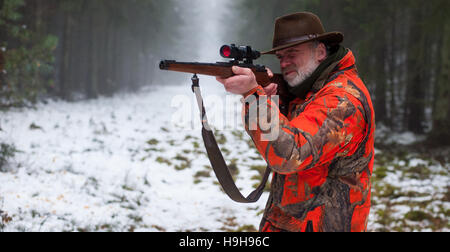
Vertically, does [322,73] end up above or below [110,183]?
above

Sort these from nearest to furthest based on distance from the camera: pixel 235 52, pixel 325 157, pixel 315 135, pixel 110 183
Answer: pixel 315 135, pixel 325 157, pixel 235 52, pixel 110 183

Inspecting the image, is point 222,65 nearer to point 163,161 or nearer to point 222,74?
point 222,74

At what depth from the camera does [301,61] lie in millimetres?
2254

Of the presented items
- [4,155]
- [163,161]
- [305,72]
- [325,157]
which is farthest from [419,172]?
[4,155]

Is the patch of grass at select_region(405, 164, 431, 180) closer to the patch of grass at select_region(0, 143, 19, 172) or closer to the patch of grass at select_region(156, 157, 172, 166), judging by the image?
the patch of grass at select_region(156, 157, 172, 166)

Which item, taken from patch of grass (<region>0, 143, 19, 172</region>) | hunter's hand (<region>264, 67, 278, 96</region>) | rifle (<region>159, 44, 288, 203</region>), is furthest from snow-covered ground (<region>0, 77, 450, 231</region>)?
hunter's hand (<region>264, 67, 278, 96</region>)

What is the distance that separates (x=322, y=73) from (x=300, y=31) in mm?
324

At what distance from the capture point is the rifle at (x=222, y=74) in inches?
69.6

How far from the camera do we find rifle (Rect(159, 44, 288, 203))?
5.80 ft

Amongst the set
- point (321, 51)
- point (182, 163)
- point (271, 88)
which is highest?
point (321, 51)

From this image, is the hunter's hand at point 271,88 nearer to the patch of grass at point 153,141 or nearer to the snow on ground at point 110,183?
the snow on ground at point 110,183

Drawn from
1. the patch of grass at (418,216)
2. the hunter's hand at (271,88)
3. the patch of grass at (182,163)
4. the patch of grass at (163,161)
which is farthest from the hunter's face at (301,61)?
the patch of grass at (163,161)

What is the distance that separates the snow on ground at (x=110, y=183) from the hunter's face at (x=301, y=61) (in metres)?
0.95
